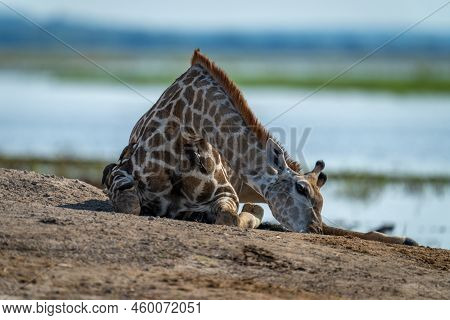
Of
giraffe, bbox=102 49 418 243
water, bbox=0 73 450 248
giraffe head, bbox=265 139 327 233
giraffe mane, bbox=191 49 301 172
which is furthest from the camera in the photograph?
water, bbox=0 73 450 248

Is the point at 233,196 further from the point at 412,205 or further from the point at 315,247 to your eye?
the point at 412,205

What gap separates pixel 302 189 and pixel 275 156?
1.34 feet

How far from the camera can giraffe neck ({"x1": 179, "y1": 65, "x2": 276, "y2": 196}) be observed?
443 inches

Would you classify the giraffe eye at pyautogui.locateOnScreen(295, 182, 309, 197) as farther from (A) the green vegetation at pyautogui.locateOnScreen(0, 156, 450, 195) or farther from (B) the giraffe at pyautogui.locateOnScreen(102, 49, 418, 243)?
(A) the green vegetation at pyautogui.locateOnScreen(0, 156, 450, 195)

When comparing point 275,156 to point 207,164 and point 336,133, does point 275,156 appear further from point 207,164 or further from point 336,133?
point 336,133

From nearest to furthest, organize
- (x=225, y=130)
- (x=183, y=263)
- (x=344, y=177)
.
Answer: (x=183, y=263), (x=225, y=130), (x=344, y=177)

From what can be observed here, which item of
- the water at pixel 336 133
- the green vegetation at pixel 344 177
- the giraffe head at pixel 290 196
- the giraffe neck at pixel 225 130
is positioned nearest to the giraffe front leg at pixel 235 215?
the giraffe neck at pixel 225 130

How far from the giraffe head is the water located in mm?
2943

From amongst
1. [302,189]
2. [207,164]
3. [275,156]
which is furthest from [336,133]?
[302,189]

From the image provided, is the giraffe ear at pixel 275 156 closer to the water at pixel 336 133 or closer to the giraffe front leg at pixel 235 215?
the giraffe front leg at pixel 235 215

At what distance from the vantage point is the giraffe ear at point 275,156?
36.6 feet

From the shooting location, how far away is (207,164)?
38.8ft

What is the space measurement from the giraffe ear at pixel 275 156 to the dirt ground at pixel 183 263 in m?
0.74

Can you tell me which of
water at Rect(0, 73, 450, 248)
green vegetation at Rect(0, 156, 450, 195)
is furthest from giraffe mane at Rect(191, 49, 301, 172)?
green vegetation at Rect(0, 156, 450, 195)
